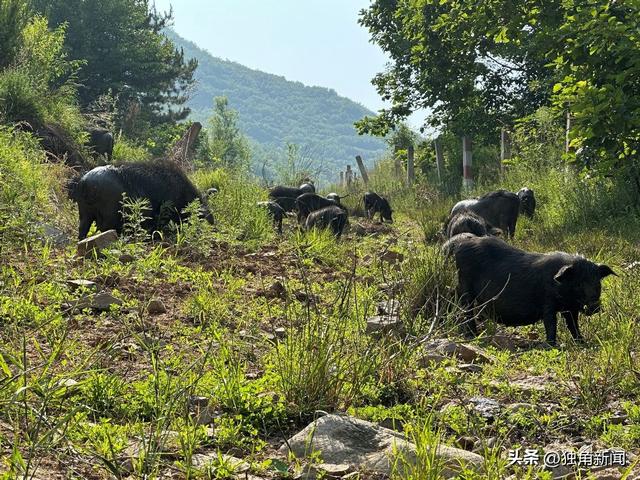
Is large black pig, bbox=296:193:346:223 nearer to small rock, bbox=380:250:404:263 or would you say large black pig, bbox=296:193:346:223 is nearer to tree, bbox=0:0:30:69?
small rock, bbox=380:250:404:263

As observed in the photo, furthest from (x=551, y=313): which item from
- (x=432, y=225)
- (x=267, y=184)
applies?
(x=267, y=184)

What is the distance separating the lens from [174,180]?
984 cm

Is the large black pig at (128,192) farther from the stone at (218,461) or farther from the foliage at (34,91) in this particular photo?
the stone at (218,461)

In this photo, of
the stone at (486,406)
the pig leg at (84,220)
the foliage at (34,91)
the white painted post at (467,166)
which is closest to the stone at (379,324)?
the stone at (486,406)

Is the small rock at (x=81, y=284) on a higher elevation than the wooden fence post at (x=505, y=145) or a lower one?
lower

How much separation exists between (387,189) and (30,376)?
2272 cm

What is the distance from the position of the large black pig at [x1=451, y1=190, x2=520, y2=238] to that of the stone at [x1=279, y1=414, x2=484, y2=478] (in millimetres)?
9232

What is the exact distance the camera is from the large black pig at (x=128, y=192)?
8883 millimetres

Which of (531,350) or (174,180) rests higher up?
(174,180)

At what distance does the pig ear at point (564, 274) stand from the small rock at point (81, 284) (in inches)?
132

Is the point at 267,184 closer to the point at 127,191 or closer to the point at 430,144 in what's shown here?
the point at 127,191

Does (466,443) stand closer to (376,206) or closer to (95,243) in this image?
(95,243)

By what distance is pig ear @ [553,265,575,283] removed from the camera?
583cm

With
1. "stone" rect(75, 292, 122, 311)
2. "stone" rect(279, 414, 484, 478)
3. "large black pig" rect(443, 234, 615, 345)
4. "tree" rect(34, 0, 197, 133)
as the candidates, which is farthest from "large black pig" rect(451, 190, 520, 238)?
"tree" rect(34, 0, 197, 133)
